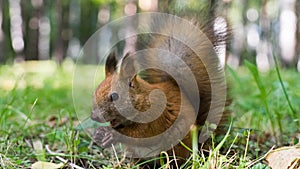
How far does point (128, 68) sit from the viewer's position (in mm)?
1533

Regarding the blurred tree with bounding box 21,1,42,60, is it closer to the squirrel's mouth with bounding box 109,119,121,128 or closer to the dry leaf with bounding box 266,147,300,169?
the squirrel's mouth with bounding box 109,119,121,128

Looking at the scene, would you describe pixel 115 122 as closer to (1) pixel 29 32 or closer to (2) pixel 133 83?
(2) pixel 133 83

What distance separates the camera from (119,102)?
1499 mm

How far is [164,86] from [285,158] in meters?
0.58

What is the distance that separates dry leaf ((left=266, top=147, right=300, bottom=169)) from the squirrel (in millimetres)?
330

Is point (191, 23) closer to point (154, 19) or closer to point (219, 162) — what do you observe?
point (154, 19)

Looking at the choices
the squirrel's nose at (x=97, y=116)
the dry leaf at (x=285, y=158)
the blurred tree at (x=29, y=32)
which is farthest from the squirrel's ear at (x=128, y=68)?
the blurred tree at (x=29, y=32)

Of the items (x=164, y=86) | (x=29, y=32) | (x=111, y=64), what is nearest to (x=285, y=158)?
(x=164, y=86)

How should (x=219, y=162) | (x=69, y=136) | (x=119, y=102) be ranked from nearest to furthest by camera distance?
(x=219, y=162) → (x=119, y=102) → (x=69, y=136)

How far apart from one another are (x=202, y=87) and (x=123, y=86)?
374 mm

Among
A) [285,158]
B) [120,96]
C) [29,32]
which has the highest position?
[120,96]

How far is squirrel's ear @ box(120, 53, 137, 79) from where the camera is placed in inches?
59.4

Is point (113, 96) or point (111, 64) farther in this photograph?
point (111, 64)

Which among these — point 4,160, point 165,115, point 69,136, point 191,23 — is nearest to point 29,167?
point 4,160
